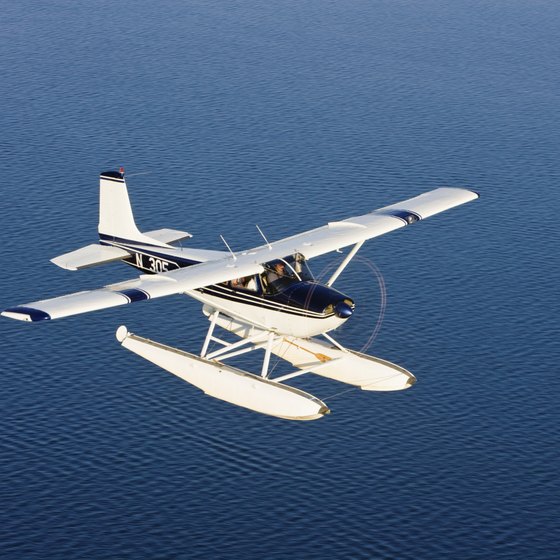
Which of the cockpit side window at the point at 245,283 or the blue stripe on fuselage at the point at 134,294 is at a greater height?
the cockpit side window at the point at 245,283

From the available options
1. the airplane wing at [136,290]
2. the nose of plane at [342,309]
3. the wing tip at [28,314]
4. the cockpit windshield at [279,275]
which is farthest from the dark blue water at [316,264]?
the wing tip at [28,314]

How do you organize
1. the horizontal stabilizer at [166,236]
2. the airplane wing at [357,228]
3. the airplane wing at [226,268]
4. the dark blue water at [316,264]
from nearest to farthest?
the airplane wing at [226,268] < the airplane wing at [357,228] < the dark blue water at [316,264] < the horizontal stabilizer at [166,236]

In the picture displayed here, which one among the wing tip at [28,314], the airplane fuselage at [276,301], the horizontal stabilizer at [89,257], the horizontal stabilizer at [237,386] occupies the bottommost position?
the wing tip at [28,314]

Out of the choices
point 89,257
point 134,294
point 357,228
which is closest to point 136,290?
point 134,294

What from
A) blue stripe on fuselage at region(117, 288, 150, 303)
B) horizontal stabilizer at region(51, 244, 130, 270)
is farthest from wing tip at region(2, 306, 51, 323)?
horizontal stabilizer at region(51, 244, 130, 270)

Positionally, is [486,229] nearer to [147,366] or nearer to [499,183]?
[499,183]

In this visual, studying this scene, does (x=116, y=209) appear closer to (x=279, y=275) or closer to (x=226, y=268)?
(x=226, y=268)

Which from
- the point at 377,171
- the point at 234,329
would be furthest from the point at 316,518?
the point at 377,171

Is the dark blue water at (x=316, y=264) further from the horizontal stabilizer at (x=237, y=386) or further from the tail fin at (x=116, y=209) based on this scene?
the tail fin at (x=116, y=209)
